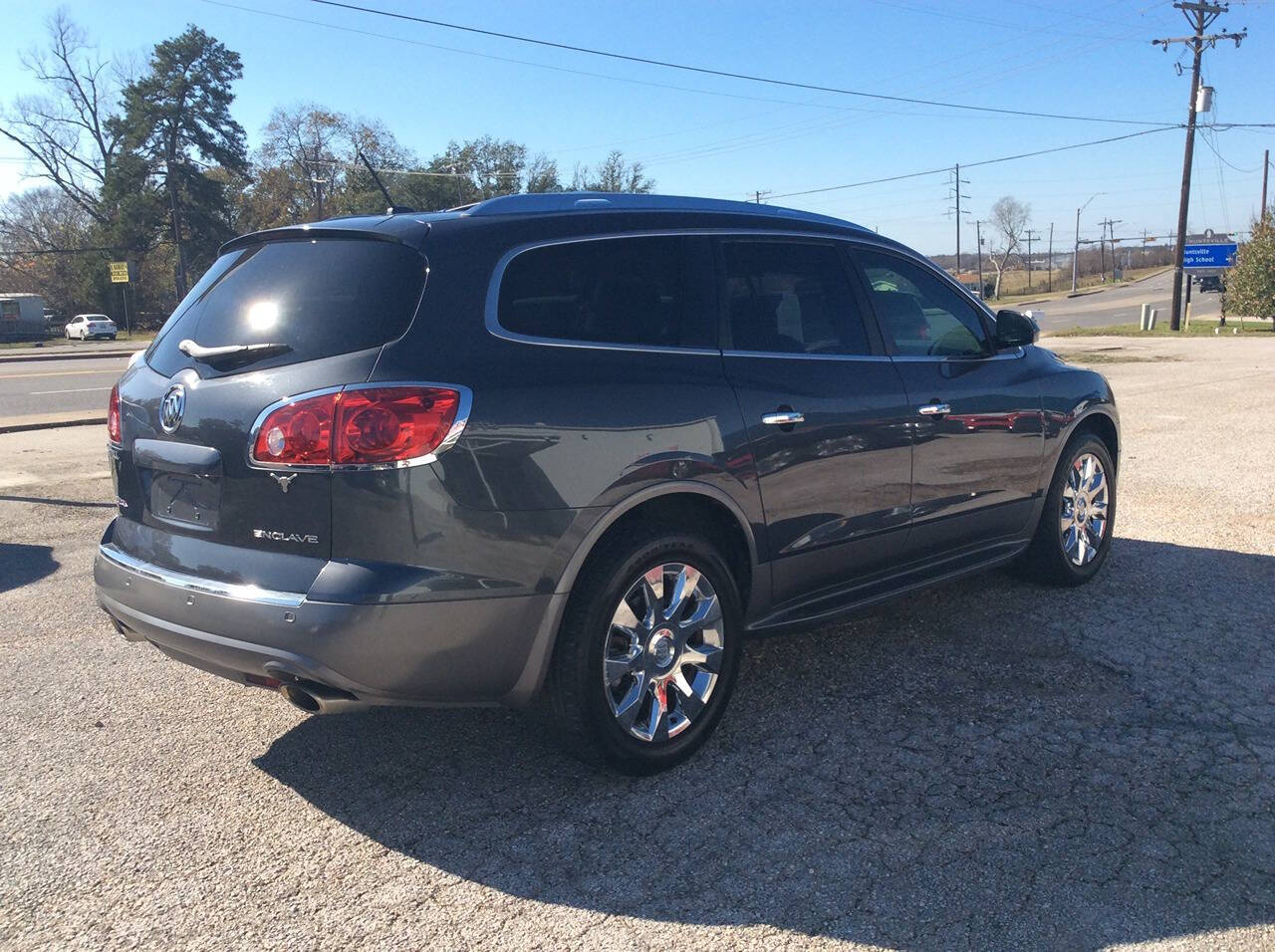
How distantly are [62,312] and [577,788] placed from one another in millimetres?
69184

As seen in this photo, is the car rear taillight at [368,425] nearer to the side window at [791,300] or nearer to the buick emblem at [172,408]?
the buick emblem at [172,408]

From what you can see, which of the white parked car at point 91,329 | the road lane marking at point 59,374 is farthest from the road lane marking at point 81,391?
the white parked car at point 91,329

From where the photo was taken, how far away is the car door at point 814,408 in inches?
154

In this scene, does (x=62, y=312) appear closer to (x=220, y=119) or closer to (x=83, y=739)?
(x=220, y=119)

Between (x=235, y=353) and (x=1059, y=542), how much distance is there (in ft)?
13.3

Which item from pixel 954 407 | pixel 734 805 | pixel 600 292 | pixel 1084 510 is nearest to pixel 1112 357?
pixel 1084 510

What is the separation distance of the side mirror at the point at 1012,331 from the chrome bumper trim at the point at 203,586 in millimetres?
3585

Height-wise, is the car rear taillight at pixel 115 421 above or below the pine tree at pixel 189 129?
below

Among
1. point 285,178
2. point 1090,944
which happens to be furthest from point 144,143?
point 1090,944

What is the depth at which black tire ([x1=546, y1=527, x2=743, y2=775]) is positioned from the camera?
334 cm

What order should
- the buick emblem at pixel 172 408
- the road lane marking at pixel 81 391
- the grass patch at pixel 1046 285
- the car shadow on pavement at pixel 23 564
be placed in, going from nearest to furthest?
the buick emblem at pixel 172 408 → the car shadow on pavement at pixel 23 564 → the road lane marking at pixel 81 391 → the grass patch at pixel 1046 285

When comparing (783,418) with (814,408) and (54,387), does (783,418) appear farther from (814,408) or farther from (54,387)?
(54,387)

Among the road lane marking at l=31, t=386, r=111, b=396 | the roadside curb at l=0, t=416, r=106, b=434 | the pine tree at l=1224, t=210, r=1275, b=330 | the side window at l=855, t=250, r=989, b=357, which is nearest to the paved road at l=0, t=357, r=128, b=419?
the road lane marking at l=31, t=386, r=111, b=396

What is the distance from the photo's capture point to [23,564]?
6477 mm
